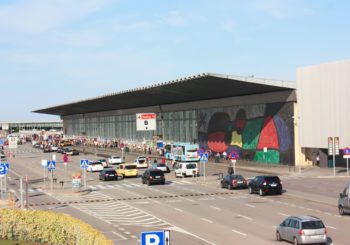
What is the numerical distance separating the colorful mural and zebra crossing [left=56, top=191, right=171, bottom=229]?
32.9 meters

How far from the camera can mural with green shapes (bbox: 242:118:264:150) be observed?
245 ft

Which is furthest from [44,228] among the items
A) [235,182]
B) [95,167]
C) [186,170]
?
[95,167]

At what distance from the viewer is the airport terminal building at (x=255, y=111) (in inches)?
2475

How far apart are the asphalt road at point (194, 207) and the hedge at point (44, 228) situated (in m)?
3.69

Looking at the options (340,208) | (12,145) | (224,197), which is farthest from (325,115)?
(12,145)

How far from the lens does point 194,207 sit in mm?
36562

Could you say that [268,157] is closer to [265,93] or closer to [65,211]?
[265,93]

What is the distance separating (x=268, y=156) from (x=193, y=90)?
1773 cm

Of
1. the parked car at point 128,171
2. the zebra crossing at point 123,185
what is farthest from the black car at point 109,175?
the zebra crossing at point 123,185

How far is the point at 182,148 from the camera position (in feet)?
282

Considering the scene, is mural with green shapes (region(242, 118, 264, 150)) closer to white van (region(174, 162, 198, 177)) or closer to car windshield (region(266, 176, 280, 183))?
white van (region(174, 162, 198, 177))

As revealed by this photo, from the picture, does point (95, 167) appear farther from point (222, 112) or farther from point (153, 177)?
point (153, 177)

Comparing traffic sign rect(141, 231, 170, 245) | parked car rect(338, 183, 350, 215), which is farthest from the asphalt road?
traffic sign rect(141, 231, 170, 245)

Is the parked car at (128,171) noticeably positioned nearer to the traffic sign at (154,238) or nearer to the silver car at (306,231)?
the silver car at (306,231)
